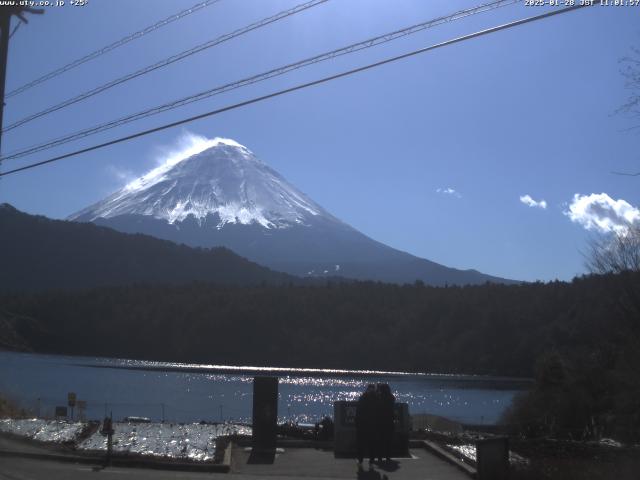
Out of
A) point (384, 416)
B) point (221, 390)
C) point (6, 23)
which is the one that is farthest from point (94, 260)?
point (384, 416)

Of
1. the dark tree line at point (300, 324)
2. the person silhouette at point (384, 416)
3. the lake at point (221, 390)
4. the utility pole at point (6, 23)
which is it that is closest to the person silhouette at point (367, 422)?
the person silhouette at point (384, 416)

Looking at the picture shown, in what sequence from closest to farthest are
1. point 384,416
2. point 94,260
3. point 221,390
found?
point 384,416 < point 221,390 < point 94,260

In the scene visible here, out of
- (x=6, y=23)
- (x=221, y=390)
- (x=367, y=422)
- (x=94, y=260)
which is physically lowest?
(x=221, y=390)

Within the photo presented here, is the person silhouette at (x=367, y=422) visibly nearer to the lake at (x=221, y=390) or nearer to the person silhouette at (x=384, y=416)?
the person silhouette at (x=384, y=416)

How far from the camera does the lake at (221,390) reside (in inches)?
1821

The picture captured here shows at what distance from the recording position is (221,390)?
6650 cm

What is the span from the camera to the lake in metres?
46.2

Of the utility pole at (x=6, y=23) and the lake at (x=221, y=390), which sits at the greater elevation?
the utility pole at (x=6, y=23)

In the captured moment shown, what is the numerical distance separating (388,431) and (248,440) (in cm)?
365

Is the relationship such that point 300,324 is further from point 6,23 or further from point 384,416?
point 384,416

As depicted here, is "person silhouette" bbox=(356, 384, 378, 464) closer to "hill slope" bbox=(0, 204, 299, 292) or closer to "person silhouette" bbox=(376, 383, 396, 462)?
"person silhouette" bbox=(376, 383, 396, 462)

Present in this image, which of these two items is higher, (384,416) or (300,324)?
(300,324)

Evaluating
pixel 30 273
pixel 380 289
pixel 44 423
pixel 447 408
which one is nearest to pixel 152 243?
pixel 30 273

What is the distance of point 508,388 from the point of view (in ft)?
259
